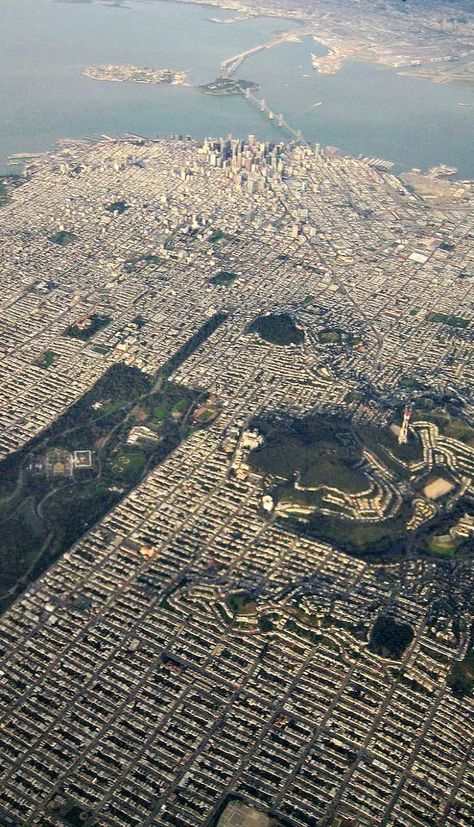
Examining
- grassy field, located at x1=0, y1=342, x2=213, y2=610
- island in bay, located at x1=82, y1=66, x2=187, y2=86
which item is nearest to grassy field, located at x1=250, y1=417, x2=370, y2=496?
grassy field, located at x1=0, y1=342, x2=213, y2=610

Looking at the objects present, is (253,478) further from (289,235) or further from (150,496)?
(289,235)

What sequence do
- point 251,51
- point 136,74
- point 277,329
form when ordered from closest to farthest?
point 277,329 < point 136,74 < point 251,51

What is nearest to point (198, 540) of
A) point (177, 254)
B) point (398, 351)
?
point (398, 351)

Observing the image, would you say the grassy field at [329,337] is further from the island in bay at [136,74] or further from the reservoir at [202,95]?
the island in bay at [136,74]

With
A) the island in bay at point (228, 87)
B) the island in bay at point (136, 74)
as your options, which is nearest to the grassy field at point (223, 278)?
the island in bay at point (228, 87)

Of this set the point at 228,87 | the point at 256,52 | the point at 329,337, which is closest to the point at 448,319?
the point at 329,337

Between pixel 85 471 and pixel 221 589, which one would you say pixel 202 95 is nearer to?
pixel 85 471
